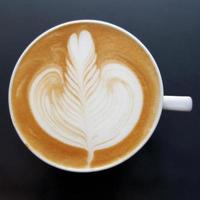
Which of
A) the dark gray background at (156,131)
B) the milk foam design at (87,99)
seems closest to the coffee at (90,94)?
the milk foam design at (87,99)

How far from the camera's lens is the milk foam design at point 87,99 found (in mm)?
524

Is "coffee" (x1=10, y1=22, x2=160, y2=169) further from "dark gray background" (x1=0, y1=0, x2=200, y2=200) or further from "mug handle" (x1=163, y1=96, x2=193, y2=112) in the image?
"dark gray background" (x1=0, y1=0, x2=200, y2=200)

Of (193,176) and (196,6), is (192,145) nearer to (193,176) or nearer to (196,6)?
(193,176)

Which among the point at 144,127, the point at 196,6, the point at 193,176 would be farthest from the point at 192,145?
the point at 196,6

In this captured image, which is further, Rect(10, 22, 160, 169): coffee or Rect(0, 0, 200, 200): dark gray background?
Rect(0, 0, 200, 200): dark gray background

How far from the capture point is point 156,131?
0.65m

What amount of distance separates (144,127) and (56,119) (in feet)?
0.49

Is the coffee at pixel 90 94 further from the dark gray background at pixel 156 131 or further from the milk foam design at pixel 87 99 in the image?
the dark gray background at pixel 156 131

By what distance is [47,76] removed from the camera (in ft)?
1.74

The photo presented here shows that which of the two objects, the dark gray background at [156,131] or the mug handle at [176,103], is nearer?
the mug handle at [176,103]

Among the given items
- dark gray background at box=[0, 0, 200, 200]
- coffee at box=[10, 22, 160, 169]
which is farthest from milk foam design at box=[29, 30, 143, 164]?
dark gray background at box=[0, 0, 200, 200]

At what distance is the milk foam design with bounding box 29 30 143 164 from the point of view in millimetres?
524

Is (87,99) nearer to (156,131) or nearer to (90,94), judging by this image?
(90,94)

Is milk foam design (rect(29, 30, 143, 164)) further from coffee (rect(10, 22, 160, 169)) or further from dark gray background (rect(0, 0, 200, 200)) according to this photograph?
dark gray background (rect(0, 0, 200, 200))
